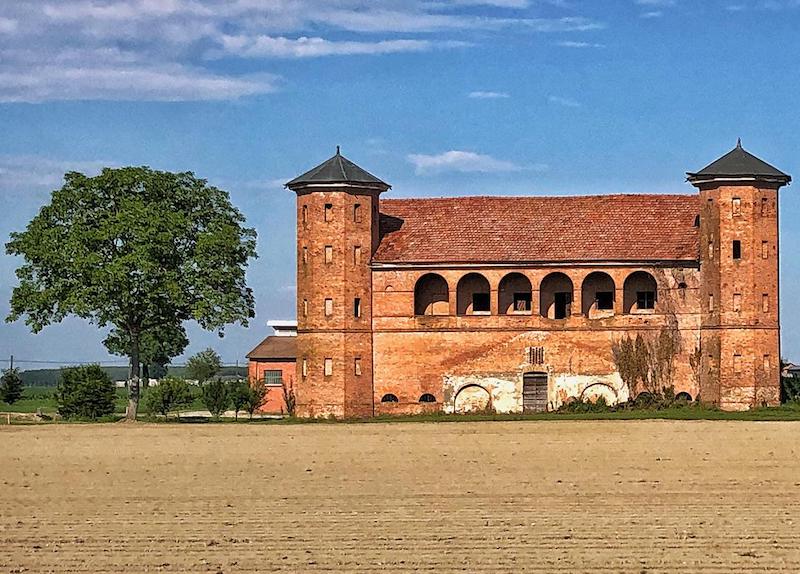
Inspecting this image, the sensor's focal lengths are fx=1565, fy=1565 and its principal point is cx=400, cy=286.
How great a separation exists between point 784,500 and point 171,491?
11.8 metres

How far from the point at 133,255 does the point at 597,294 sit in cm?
1986

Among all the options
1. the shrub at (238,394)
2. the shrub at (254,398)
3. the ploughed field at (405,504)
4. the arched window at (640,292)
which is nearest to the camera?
the ploughed field at (405,504)

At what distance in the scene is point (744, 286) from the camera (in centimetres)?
6412

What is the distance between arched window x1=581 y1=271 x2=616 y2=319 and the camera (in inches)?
2628

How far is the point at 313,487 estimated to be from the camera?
31.5 meters

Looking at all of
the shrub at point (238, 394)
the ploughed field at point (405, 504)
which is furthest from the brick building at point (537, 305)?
the ploughed field at point (405, 504)

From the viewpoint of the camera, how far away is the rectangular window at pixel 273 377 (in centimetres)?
8281

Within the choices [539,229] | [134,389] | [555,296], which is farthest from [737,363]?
[134,389]

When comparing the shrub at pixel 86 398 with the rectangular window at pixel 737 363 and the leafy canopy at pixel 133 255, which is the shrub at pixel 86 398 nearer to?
the leafy canopy at pixel 133 255

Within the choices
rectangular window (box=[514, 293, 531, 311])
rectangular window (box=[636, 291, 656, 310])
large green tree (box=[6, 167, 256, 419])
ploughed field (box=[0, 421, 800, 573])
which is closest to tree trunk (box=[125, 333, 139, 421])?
large green tree (box=[6, 167, 256, 419])

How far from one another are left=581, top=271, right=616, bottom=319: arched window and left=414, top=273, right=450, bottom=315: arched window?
5947mm

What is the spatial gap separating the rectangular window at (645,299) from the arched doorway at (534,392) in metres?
5.21

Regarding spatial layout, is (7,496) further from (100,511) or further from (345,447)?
(345,447)

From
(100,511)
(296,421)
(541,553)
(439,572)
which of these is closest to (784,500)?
(541,553)
